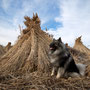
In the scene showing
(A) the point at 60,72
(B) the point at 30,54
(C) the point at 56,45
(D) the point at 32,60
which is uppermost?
(C) the point at 56,45

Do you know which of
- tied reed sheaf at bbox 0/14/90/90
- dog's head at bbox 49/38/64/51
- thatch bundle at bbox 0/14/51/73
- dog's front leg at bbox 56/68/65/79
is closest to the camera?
tied reed sheaf at bbox 0/14/90/90

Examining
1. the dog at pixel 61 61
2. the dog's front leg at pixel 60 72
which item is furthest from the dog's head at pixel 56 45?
the dog's front leg at pixel 60 72

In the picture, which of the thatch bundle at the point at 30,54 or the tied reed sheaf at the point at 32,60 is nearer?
the tied reed sheaf at the point at 32,60

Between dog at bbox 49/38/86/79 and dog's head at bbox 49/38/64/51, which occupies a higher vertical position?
dog's head at bbox 49/38/64/51

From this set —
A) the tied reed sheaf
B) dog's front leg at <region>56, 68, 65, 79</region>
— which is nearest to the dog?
dog's front leg at <region>56, 68, 65, 79</region>

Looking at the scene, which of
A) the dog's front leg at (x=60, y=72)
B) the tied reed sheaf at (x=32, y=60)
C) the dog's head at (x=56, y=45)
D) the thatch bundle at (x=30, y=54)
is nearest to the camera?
the tied reed sheaf at (x=32, y=60)

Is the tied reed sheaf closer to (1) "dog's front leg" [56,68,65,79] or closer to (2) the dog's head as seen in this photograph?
(1) "dog's front leg" [56,68,65,79]

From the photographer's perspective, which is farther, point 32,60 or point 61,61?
point 32,60

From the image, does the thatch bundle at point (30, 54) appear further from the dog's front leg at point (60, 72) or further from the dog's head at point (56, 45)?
the dog's head at point (56, 45)

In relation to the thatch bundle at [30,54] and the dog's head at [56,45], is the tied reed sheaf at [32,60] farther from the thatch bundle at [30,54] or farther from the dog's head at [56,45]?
the dog's head at [56,45]

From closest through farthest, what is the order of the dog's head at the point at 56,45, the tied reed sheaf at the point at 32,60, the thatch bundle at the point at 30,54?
1. the tied reed sheaf at the point at 32,60
2. the dog's head at the point at 56,45
3. the thatch bundle at the point at 30,54

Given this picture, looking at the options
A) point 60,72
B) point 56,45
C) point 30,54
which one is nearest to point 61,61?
point 60,72

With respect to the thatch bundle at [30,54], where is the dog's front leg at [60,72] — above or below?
below

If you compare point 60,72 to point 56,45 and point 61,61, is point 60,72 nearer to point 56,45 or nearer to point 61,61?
point 61,61
